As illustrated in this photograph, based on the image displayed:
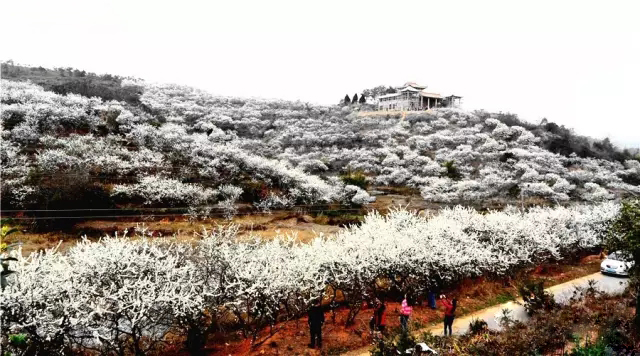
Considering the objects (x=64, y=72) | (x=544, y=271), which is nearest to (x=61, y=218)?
(x=544, y=271)

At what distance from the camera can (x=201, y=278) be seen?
1269 cm

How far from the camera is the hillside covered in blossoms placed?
32906mm

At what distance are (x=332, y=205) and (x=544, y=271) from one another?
17867mm

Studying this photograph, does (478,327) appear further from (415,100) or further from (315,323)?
(415,100)

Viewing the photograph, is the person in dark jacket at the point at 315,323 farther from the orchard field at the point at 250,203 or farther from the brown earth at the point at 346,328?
the orchard field at the point at 250,203

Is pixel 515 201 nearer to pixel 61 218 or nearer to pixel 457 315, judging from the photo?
pixel 457 315

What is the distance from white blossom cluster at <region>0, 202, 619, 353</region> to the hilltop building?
63.1 meters

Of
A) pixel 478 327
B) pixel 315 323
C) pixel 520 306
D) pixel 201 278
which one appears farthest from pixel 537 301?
pixel 201 278

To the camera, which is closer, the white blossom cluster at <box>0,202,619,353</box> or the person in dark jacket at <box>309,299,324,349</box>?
the white blossom cluster at <box>0,202,619,353</box>

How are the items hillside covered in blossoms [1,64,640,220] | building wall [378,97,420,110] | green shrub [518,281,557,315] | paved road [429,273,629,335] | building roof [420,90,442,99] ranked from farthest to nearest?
building roof [420,90,442,99], building wall [378,97,420,110], hillside covered in blossoms [1,64,640,220], green shrub [518,281,557,315], paved road [429,273,629,335]

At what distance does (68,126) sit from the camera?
4191 cm

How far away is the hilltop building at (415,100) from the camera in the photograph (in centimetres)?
8056

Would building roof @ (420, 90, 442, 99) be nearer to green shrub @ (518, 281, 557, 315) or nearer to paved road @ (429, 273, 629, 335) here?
paved road @ (429, 273, 629, 335)

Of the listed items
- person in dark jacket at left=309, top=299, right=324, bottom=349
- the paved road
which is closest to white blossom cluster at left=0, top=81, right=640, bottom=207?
the paved road
